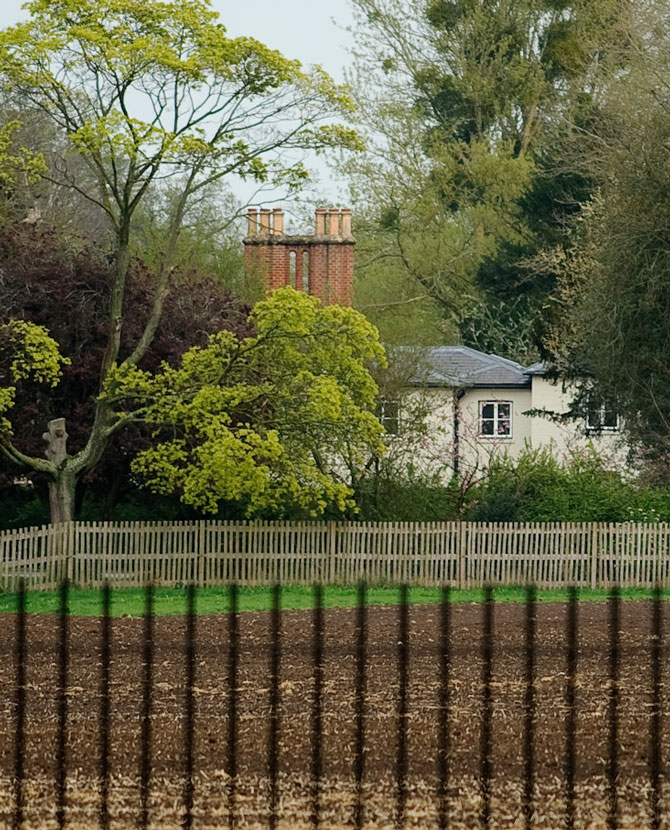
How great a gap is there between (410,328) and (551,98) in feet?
44.3

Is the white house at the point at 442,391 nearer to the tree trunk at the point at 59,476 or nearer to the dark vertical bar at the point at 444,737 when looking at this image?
the tree trunk at the point at 59,476

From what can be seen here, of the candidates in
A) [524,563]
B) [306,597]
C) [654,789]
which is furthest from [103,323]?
[654,789]

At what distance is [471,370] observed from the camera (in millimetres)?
40281

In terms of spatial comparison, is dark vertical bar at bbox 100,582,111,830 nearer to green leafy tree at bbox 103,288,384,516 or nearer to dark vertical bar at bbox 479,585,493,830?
dark vertical bar at bbox 479,585,493,830

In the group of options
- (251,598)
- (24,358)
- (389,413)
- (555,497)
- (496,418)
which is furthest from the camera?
(496,418)

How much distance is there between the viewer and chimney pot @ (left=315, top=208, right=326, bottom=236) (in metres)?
36.4

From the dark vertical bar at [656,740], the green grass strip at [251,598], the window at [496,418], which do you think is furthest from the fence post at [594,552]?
the window at [496,418]

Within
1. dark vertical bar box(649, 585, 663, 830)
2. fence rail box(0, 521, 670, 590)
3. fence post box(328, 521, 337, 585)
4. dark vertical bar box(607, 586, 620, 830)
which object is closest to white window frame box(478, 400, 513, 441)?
fence rail box(0, 521, 670, 590)

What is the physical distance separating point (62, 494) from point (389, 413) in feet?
25.9

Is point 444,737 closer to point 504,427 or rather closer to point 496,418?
point 496,418

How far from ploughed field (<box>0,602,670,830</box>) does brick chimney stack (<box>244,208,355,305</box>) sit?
64.8ft

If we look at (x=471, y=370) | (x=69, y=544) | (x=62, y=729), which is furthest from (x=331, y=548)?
(x=471, y=370)

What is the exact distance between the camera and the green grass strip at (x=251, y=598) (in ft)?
71.4

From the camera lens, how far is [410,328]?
1590 inches
